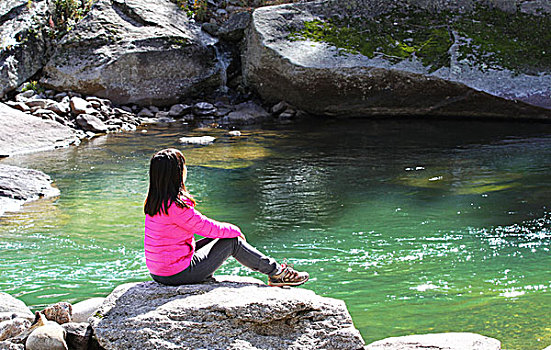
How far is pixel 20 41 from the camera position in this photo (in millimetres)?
18156

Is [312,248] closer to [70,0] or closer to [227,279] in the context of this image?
[227,279]

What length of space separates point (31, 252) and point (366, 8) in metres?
Result: 13.4

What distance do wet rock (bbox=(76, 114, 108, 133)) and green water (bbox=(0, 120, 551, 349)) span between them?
94.7 inches

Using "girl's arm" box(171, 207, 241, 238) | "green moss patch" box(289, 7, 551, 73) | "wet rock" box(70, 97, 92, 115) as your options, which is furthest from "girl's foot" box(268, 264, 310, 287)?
"wet rock" box(70, 97, 92, 115)

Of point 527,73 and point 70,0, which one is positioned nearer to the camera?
point 527,73

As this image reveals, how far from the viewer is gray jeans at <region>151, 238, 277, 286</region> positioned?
406cm

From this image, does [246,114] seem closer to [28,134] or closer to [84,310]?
[28,134]

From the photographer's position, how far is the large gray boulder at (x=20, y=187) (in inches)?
339

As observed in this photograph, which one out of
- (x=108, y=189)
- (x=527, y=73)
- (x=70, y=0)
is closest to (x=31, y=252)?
(x=108, y=189)

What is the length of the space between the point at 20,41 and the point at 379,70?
11429 mm

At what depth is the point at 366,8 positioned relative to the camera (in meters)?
17.2

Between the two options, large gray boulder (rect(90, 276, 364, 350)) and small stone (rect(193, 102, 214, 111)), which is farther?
small stone (rect(193, 102, 214, 111))

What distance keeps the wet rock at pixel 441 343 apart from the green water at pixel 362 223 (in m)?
0.58

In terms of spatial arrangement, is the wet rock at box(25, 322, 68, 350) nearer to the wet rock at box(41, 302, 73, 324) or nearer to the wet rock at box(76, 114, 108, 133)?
the wet rock at box(41, 302, 73, 324)
